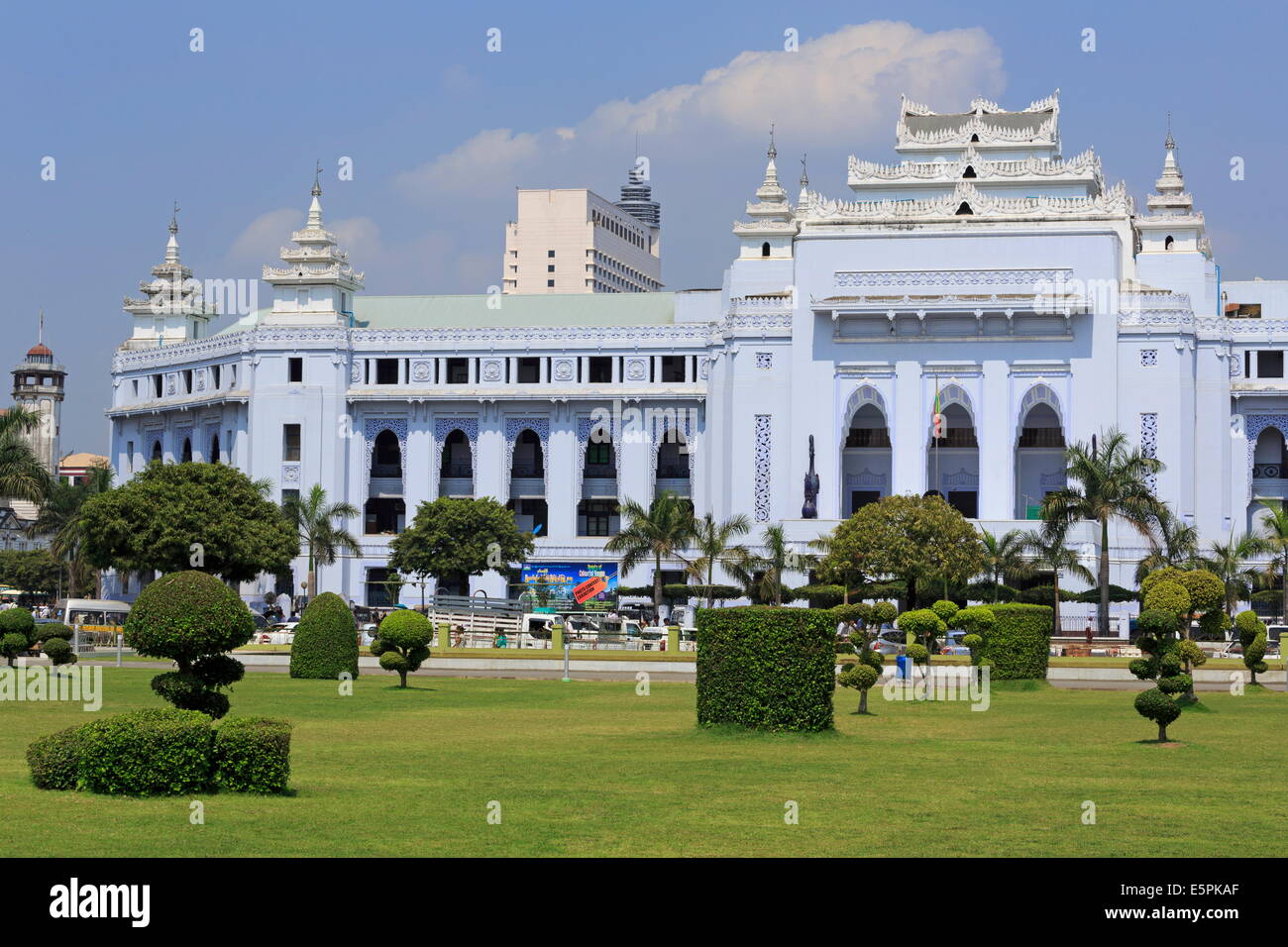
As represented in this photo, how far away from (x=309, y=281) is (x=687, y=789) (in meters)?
74.7

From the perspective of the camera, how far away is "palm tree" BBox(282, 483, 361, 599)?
80688 mm

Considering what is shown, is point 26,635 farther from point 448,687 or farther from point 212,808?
point 212,808

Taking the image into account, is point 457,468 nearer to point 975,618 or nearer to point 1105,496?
point 1105,496

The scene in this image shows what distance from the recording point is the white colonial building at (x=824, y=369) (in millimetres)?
79562

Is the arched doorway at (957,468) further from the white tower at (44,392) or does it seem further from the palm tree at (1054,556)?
the white tower at (44,392)

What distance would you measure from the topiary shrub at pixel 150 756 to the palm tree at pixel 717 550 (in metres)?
52.2

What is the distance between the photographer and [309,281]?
92.2 meters

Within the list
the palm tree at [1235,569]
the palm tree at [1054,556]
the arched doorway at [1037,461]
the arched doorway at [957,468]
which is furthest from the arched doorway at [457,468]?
→ the palm tree at [1235,569]

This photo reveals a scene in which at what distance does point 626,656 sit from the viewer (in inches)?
2008

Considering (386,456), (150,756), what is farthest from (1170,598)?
(386,456)

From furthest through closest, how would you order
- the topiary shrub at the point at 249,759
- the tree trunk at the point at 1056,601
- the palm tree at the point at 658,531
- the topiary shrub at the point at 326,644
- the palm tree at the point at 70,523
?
the palm tree at the point at 70,523 < the palm tree at the point at 658,531 < the tree trunk at the point at 1056,601 < the topiary shrub at the point at 326,644 < the topiary shrub at the point at 249,759

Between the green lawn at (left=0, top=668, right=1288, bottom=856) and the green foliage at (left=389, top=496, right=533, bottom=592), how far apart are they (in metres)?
Answer: 43.0

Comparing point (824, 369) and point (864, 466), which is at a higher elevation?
point (824, 369)

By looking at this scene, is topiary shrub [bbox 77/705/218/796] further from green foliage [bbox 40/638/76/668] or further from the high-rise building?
the high-rise building
